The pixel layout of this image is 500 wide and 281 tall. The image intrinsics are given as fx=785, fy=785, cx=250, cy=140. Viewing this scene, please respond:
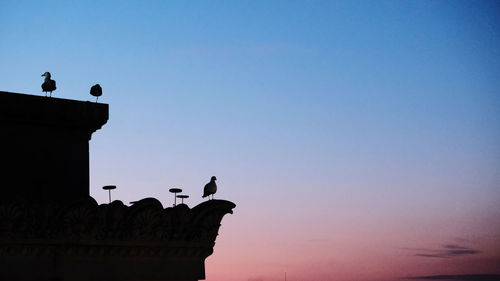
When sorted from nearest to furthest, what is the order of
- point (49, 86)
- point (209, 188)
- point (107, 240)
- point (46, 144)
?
point (107, 240), point (209, 188), point (46, 144), point (49, 86)

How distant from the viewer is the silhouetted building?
25.1 m

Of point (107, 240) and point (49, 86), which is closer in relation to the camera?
point (107, 240)

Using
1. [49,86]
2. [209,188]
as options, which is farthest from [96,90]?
[209,188]

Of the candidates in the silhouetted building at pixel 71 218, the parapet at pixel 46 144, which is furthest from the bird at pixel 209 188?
the parapet at pixel 46 144

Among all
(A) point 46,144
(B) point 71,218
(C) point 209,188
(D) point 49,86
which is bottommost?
(B) point 71,218

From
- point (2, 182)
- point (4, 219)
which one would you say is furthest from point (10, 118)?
point (4, 219)

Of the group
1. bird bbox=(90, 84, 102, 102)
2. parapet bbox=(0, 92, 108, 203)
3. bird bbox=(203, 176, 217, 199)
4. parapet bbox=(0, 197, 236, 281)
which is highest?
bird bbox=(90, 84, 102, 102)

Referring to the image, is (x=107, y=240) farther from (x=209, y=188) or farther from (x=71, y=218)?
(x=209, y=188)

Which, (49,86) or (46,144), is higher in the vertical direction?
(49,86)

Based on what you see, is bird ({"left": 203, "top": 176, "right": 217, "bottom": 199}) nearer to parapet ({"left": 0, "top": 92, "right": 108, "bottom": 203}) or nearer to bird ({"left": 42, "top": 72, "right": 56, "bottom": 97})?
parapet ({"left": 0, "top": 92, "right": 108, "bottom": 203})

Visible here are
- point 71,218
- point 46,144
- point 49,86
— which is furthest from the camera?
point 49,86

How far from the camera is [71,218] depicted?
25.5 m

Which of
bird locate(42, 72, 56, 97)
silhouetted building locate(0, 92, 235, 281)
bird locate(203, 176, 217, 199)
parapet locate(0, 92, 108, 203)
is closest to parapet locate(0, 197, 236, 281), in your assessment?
silhouetted building locate(0, 92, 235, 281)

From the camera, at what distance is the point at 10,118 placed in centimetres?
2909
